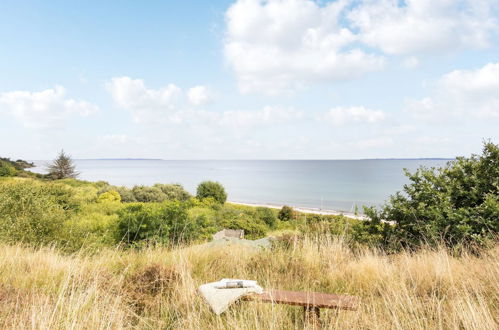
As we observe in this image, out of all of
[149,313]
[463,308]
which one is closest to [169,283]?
[149,313]

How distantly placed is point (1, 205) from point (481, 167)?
39.7 ft

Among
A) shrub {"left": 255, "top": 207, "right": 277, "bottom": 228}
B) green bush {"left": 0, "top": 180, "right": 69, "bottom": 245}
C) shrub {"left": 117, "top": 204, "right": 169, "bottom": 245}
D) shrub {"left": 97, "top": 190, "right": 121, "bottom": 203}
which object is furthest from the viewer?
shrub {"left": 97, "top": 190, "right": 121, "bottom": 203}

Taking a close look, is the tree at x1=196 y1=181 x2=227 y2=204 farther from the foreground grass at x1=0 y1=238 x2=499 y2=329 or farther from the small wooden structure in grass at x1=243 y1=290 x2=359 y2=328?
the small wooden structure in grass at x1=243 y1=290 x2=359 y2=328

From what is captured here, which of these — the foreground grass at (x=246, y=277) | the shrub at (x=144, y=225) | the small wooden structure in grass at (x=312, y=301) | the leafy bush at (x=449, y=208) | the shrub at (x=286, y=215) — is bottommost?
the shrub at (x=286, y=215)

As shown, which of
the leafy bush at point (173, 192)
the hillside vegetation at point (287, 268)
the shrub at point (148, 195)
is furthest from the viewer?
the leafy bush at point (173, 192)

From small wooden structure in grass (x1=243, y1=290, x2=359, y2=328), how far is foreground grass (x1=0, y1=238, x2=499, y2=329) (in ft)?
0.39

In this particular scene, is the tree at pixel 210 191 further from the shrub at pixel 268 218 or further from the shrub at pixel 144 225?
the shrub at pixel 144 225

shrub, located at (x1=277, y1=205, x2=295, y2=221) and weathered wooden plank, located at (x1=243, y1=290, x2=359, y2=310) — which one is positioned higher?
weathered wooden plank, located at (x1=243, y1=290, x2=359, y2=310)

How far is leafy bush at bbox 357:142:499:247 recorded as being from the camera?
627 cm

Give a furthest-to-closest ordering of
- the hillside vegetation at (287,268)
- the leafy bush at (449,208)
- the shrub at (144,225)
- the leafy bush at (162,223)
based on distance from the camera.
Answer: the leafy bush at (162,223) < the shrub at (144,225) < the leafy bush at (449,208) < the hillside vegetation at (287,268)

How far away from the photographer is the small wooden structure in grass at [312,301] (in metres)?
2.99

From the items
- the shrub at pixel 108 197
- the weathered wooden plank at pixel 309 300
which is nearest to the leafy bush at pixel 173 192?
the shrub at pixel 108 197

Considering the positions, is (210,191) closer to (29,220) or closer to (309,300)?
(29,220)

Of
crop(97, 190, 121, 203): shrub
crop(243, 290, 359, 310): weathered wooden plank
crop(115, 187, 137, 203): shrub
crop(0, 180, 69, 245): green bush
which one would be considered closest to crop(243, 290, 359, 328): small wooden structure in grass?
crop(243, 290, 359, 310): weathered wooden plank
